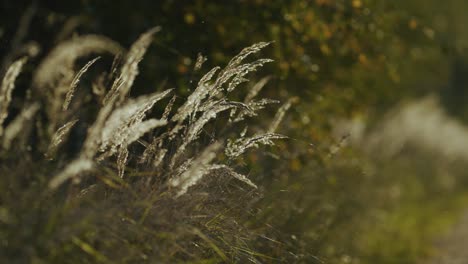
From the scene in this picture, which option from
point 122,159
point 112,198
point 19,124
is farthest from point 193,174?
point 19,124

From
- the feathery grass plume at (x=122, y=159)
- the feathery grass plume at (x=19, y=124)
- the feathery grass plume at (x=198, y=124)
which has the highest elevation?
the feathery grass plume at (x=198, y=124)

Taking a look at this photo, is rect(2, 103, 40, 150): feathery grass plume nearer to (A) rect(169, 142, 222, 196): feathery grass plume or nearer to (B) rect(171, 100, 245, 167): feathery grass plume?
(A) rect(169, 142, 222, 196): feathery grass plume

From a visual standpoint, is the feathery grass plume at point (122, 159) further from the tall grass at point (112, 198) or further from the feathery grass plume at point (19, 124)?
the feathery grass plume at point (19, 124)

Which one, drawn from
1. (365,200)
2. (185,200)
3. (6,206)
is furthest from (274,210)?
(365,200)

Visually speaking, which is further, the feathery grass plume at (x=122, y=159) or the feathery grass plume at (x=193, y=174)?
the feathery grass plume at (x=122, y=159)

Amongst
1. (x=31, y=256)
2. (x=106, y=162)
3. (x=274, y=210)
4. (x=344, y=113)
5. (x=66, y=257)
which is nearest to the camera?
(x=31, y=256)

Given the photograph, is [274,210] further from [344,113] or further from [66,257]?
[344,113]

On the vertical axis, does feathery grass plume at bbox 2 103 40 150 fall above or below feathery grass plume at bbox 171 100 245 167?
below

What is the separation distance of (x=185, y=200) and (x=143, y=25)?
11.2 feet

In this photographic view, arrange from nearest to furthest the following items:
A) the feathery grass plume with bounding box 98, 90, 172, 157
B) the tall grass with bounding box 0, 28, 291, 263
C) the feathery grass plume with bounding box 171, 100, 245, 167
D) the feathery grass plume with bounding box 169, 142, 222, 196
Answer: the tall grass with bounding box 0, 28, 291, 263, the feathery grass plume with bounding box 98, 90, 172, 157, the feathery grass plume with bounding box 169, 142, 222, 196, the feathery grass plume with bounding box 171, 100, 245, 167

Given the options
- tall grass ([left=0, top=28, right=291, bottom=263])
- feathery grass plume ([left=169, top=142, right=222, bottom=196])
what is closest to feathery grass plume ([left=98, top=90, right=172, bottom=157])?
tall grass ([left=0, top=28, right=291, bottom=263])

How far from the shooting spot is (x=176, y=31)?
696 centimetres

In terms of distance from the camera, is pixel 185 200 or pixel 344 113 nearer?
pixel 185 200

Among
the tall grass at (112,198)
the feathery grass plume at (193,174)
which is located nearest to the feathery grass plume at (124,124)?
the tall grass at (112,198)
